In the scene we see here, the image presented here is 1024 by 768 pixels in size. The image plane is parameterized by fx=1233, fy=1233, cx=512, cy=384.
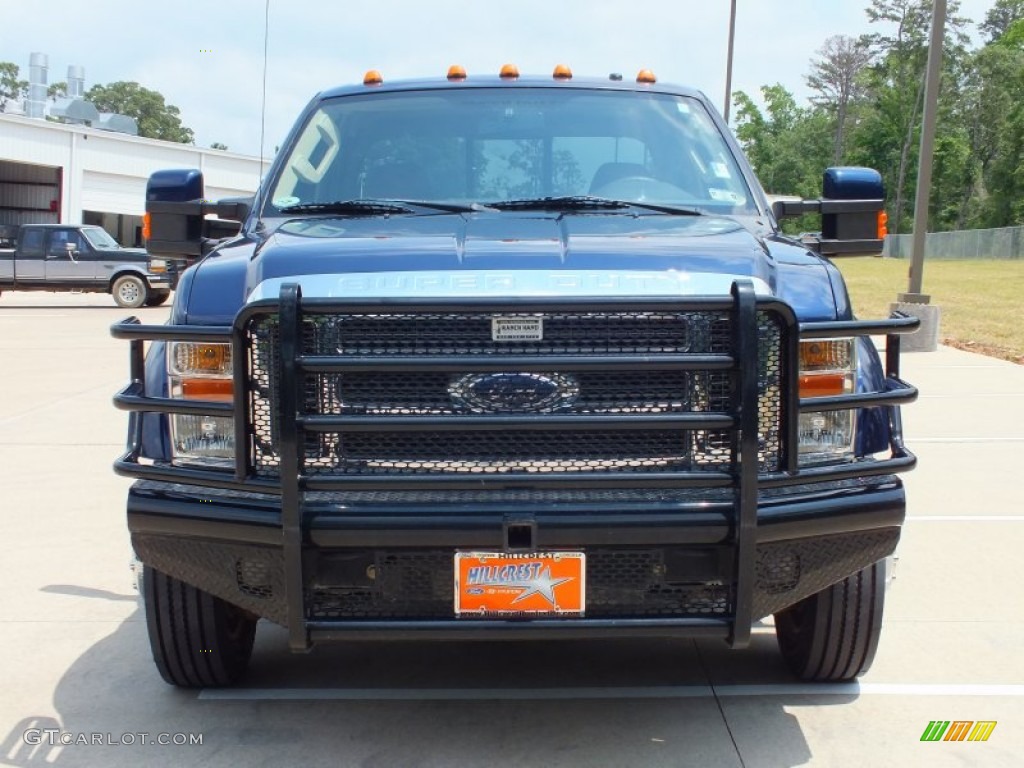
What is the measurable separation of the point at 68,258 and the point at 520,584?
22.5 metres

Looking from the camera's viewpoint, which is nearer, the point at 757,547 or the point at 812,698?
the point at 757,547

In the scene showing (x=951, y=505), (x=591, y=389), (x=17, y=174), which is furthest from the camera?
(x=17, y=174)

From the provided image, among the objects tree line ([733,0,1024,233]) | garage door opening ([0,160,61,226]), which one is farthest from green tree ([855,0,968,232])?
garage door opening ([0,160,61,226])

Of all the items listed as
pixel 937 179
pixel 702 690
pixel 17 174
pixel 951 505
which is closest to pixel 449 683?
pixel 702 690

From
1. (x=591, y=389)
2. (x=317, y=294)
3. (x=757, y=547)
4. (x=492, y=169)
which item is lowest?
(x=757, y=547)

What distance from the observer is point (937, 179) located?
80.8 m

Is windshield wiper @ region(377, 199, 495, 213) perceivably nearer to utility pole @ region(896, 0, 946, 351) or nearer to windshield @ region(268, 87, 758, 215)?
windshield @ region(268, 87, 758, 215)

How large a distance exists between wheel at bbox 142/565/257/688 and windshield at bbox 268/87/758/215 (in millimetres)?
1476

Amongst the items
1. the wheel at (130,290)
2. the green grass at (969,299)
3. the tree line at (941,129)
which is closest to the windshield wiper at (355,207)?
the green grass at (969,299)

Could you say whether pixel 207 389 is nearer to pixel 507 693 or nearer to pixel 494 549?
pixel 494 549

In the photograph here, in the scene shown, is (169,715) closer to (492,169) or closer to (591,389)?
(591,389)

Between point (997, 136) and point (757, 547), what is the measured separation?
87.3 meters

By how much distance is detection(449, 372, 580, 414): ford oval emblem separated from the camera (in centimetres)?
329

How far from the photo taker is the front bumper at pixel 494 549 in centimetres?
320
